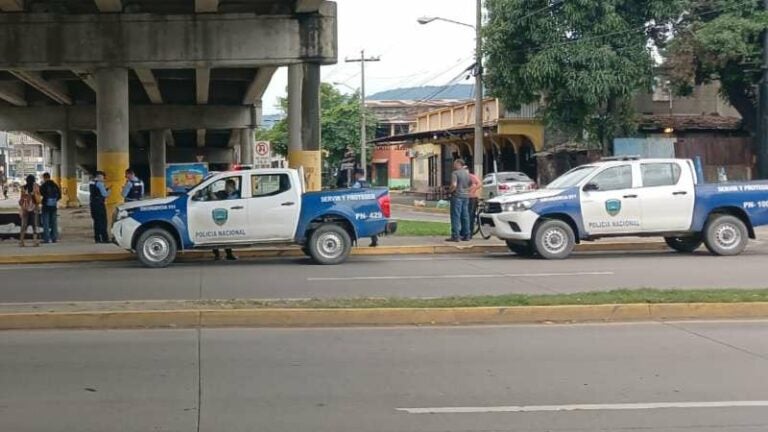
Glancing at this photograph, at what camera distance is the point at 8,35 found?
22.3 meters

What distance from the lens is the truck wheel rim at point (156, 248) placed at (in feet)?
53.3

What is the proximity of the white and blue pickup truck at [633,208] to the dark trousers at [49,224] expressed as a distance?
34.7ft

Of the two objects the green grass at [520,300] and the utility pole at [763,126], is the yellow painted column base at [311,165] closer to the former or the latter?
the utility pole at [763,126]

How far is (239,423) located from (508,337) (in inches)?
150

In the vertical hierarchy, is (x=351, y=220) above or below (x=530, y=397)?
above

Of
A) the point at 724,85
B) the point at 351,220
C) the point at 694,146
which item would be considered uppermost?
the point at 724,85

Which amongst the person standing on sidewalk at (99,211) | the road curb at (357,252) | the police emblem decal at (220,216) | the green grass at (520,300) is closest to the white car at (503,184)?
the road curb at (357,252)

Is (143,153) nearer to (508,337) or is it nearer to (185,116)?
(185,116)

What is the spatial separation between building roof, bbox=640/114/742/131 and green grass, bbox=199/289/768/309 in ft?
89.9

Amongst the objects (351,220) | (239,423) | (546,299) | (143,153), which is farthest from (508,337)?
(143,153)

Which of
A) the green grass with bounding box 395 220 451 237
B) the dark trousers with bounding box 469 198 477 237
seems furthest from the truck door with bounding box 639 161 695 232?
the green grass with bounding box 395 220 451 237

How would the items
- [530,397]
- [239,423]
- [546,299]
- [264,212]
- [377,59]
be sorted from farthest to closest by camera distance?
[377,59] < [264,212] < [546,299] < [530,397] < [239,423]

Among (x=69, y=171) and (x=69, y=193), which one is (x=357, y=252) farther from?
(x=69, y=171)

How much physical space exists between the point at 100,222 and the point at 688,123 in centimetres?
2652
